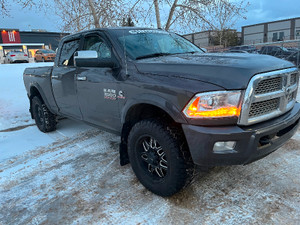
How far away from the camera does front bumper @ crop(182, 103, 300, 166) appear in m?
2.06

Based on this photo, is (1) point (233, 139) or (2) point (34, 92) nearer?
(1) point (233, 139)

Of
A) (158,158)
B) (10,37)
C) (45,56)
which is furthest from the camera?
(10,37)

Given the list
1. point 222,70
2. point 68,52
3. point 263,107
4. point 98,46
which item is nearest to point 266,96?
point 263,107

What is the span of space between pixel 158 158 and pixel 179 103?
28.2 inches

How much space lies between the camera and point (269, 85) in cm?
224

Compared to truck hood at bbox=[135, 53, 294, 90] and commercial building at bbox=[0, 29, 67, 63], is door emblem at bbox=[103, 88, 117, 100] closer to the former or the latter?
truck hood at bbox=[135, 53, 294, 90]

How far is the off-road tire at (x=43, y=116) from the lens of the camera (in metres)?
5.03

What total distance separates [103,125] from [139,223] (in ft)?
5.05

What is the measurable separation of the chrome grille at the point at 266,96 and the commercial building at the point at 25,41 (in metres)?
47.3

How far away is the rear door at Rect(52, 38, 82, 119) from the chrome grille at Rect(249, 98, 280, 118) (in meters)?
2.63

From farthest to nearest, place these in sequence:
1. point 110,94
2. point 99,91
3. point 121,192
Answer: point 99,91 → point 110,94 → point 121,192

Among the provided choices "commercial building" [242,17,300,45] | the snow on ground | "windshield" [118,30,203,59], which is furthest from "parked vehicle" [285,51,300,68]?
"commercial building" [242,17,300,45]

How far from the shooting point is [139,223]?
2264 mm

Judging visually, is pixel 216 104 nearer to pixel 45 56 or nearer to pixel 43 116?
pixel 43 116
